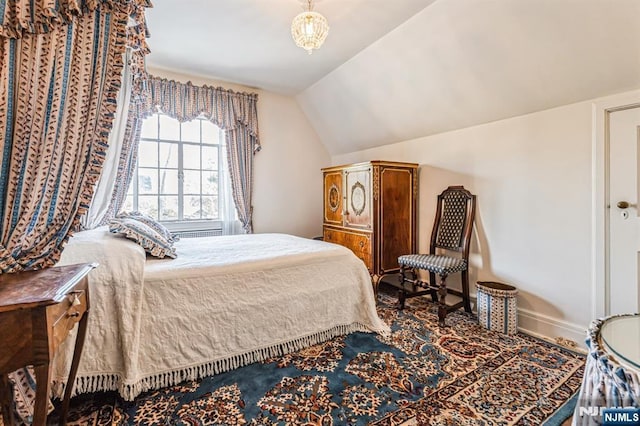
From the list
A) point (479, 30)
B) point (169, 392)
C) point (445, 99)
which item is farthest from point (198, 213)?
point (479, 30)

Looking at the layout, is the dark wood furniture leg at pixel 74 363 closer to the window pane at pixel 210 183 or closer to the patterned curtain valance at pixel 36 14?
the patterned curtain valance at pixel 36 14

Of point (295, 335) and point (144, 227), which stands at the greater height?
point (144, 227)

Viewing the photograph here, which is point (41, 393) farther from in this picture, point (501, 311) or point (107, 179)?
point (501, 311)

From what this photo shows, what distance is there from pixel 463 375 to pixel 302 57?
10.7 feet

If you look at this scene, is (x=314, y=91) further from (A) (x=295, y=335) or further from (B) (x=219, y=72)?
(A) (x=295, y=335)

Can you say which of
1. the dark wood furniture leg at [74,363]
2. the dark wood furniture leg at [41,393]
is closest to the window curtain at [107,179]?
the dark wood furniture leg at [74,363]

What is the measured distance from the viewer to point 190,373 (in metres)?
1.85

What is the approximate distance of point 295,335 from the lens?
2205 mm

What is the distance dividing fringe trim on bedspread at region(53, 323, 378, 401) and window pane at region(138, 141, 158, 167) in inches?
105

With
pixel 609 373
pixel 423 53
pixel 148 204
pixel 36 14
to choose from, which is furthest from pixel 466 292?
pixel 148 204

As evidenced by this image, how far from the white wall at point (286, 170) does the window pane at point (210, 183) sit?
530 mm

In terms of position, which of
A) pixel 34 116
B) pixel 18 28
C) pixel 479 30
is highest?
pixel 479 30

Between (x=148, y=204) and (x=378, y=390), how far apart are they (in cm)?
331

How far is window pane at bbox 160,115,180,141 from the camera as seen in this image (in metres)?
3.74
